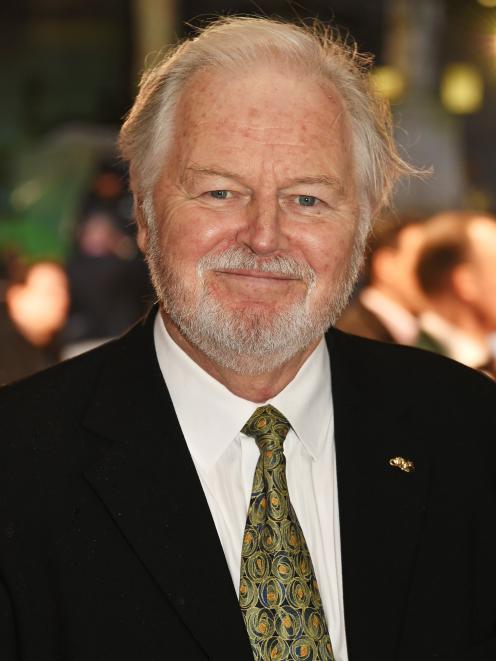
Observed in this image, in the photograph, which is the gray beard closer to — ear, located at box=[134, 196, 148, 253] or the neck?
the neck

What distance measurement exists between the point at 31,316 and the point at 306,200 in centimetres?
299

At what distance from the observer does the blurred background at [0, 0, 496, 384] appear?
4559mm

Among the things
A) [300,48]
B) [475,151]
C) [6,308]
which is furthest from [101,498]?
[475,151]

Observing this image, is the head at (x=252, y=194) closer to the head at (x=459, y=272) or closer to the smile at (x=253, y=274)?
the smile at (x=253, y=274)

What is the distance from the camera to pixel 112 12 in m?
4.77

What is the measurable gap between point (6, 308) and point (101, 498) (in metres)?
3.03

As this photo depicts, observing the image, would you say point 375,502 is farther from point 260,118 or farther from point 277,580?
point 260,118

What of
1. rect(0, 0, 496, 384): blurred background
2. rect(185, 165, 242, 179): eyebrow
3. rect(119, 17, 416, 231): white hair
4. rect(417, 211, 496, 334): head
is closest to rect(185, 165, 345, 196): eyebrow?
rect(185, 165, 242, 179): eyebrow

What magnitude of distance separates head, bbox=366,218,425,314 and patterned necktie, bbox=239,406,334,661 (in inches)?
89.0

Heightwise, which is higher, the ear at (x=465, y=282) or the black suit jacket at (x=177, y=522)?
the black suit jacket at (x=177, y=522)

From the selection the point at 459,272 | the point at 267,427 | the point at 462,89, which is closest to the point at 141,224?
the point at 267,427

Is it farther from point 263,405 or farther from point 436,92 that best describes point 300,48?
point 436,92

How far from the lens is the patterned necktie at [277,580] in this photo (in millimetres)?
1733

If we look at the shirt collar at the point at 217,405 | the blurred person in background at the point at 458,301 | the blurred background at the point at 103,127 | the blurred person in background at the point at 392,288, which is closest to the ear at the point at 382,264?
the blurred person in background at the point at 392,288
